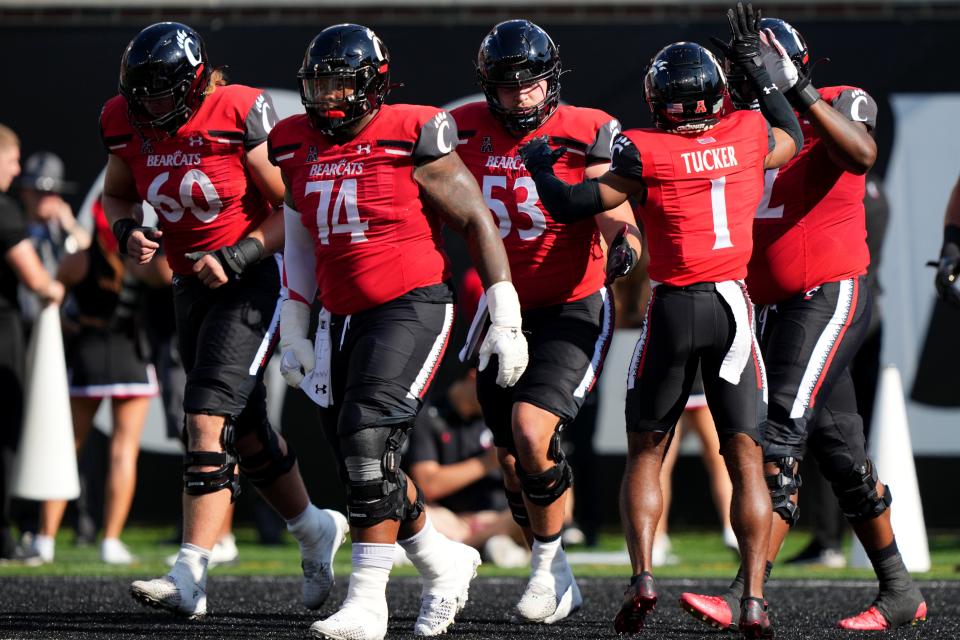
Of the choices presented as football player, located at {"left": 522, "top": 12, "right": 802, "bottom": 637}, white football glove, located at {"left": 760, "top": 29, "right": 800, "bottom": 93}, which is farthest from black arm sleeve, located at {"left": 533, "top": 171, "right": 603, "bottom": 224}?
white football glove, located at {"left": 760, "top": 29, "right": 800, "bottom": 93}

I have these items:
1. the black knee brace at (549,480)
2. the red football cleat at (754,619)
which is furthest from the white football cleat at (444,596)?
the red football cleat at (754,619)

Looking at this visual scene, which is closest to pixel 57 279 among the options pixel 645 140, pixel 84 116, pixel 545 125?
pixel 84 116

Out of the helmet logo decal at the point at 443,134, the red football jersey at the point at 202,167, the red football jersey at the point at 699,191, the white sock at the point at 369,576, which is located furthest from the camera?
the red football jersey at the point at 202,167

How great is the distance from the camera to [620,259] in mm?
4949

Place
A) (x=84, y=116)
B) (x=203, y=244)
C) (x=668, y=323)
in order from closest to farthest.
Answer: (x=668, y=323) → (x=203, y=244) → (x=84, y=116)

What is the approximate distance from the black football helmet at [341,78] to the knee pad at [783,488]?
1834mm

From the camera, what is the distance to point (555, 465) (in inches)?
208

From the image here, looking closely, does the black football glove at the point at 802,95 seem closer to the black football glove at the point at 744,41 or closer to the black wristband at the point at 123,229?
the black football glove at the point at 744,41

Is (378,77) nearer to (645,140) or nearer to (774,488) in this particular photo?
(645,140)

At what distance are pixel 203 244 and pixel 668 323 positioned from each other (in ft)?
6.16

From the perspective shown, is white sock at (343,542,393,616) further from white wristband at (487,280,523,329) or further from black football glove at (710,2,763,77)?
black football glove at (710,2,763,77)

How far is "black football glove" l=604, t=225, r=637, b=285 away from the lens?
493 cm

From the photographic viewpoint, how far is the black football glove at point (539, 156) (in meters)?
4.96

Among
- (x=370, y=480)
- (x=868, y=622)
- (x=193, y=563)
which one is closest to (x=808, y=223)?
(x=868, y=622)
